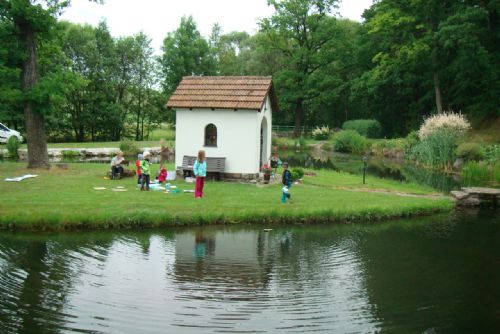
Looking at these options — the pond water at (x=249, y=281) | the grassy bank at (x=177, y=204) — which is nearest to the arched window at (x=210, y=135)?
the grassy bank at (x=177, y=204)

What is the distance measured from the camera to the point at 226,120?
21172 millimetres

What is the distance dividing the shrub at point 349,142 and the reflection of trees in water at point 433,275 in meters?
32.2

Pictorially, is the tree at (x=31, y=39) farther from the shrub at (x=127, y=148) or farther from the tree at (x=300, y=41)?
the tree at (x=300, y=41)

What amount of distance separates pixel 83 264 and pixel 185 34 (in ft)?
159

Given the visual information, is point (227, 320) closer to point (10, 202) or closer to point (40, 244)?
point (40, 244)

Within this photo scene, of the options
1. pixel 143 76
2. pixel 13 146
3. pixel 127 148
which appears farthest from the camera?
pixel 143 76

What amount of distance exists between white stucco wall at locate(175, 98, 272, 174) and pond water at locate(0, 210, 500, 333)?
686 centimetres

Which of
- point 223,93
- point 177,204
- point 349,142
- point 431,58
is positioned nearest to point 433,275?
point 177,204

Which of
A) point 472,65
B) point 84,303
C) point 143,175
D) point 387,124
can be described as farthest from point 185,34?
point 84,303

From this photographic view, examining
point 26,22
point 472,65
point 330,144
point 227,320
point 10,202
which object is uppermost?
point 472,65

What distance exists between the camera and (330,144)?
51281 mm

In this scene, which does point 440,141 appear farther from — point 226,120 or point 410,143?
point 226,120

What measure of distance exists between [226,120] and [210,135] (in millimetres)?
1133

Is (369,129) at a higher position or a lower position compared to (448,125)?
higher
